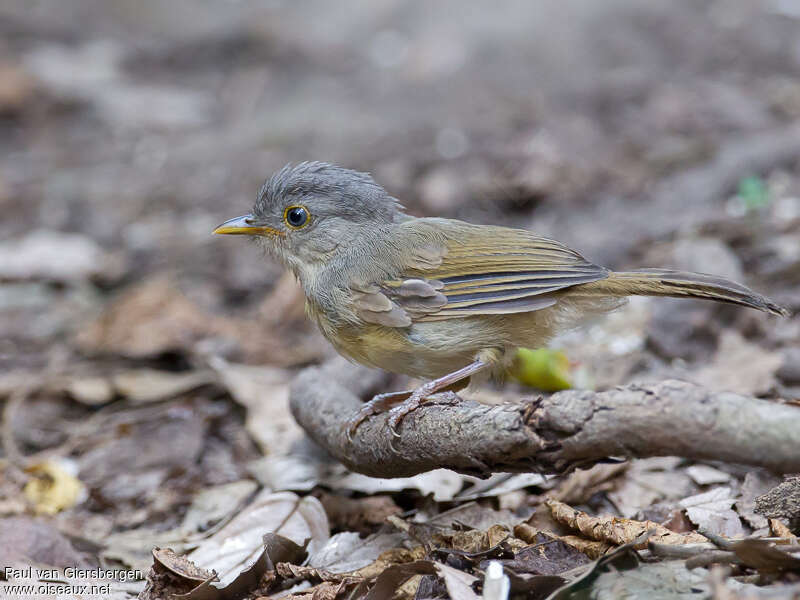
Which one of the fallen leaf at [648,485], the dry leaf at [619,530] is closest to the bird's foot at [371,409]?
the dry leaf at [619,530]

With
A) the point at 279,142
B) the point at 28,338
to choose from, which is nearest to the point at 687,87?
the point at 279,142

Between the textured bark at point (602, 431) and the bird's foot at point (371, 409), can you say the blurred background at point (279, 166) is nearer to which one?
the bird's foot at point (371, 409)

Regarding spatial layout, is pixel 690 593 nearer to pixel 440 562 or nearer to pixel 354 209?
pixel 440 562

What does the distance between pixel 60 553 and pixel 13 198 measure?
18.8ft

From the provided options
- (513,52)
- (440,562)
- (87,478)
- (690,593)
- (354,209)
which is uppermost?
(513,52)

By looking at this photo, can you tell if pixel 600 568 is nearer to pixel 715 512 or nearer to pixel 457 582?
pixel 457 582

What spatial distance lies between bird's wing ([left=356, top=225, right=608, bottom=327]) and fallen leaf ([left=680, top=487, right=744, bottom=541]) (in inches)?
36.9

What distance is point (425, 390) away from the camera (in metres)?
3.41

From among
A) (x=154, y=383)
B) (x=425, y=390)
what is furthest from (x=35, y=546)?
(x=154, y=383)

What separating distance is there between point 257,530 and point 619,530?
1.48 meters

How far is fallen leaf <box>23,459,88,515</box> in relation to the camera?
412 cm

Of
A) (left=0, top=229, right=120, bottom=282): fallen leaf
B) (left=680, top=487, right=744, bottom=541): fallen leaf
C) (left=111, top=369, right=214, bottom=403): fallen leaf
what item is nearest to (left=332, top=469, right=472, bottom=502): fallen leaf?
(left=680, top=487, right=744, bottom=541): fallen leaf

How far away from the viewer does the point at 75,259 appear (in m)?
7.11

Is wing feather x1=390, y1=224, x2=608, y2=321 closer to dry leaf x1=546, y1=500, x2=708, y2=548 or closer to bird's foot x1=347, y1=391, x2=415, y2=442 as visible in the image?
bird's foot x1=347, y1=391, x2=415, y2=442
